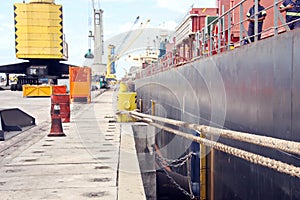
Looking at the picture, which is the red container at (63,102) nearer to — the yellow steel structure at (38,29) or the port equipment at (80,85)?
A: the port equipment at (80,85)

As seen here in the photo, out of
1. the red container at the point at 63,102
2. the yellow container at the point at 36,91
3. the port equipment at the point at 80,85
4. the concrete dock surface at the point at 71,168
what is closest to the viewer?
the concrete dock surface at the point at 71,168

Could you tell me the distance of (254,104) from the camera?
5.11m

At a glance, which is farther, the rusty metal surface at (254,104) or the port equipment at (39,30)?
the port equipment at (39,30)

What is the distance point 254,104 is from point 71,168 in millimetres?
3158

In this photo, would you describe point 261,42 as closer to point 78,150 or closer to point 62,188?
point 62,188

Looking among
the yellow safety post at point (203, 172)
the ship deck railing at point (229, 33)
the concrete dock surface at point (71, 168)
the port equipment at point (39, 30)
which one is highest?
the port equipment at point (39, 30)

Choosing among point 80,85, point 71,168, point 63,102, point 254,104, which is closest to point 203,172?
point 254,104

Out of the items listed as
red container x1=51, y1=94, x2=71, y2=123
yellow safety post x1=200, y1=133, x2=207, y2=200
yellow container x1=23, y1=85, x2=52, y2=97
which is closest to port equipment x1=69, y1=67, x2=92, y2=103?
yellow container x1=23, y1=85, x2=52, y2=97

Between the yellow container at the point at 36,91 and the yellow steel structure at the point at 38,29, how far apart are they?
6.04 meters

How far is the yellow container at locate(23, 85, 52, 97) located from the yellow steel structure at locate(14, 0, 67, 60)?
6.04 meters

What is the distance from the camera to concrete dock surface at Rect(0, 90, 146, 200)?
4651mm

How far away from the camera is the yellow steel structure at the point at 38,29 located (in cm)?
3644

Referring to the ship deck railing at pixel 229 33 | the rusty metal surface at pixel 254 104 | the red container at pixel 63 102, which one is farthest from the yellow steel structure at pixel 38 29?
the rusty metal surface at pixel 254 104

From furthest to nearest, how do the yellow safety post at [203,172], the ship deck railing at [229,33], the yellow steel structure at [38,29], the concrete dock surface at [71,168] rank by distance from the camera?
the yellow steel structure at [38,29]
the yellow safety post at [203,172]
the ship deck railing at [229,33]
the concrete dock surface at [71,168]
